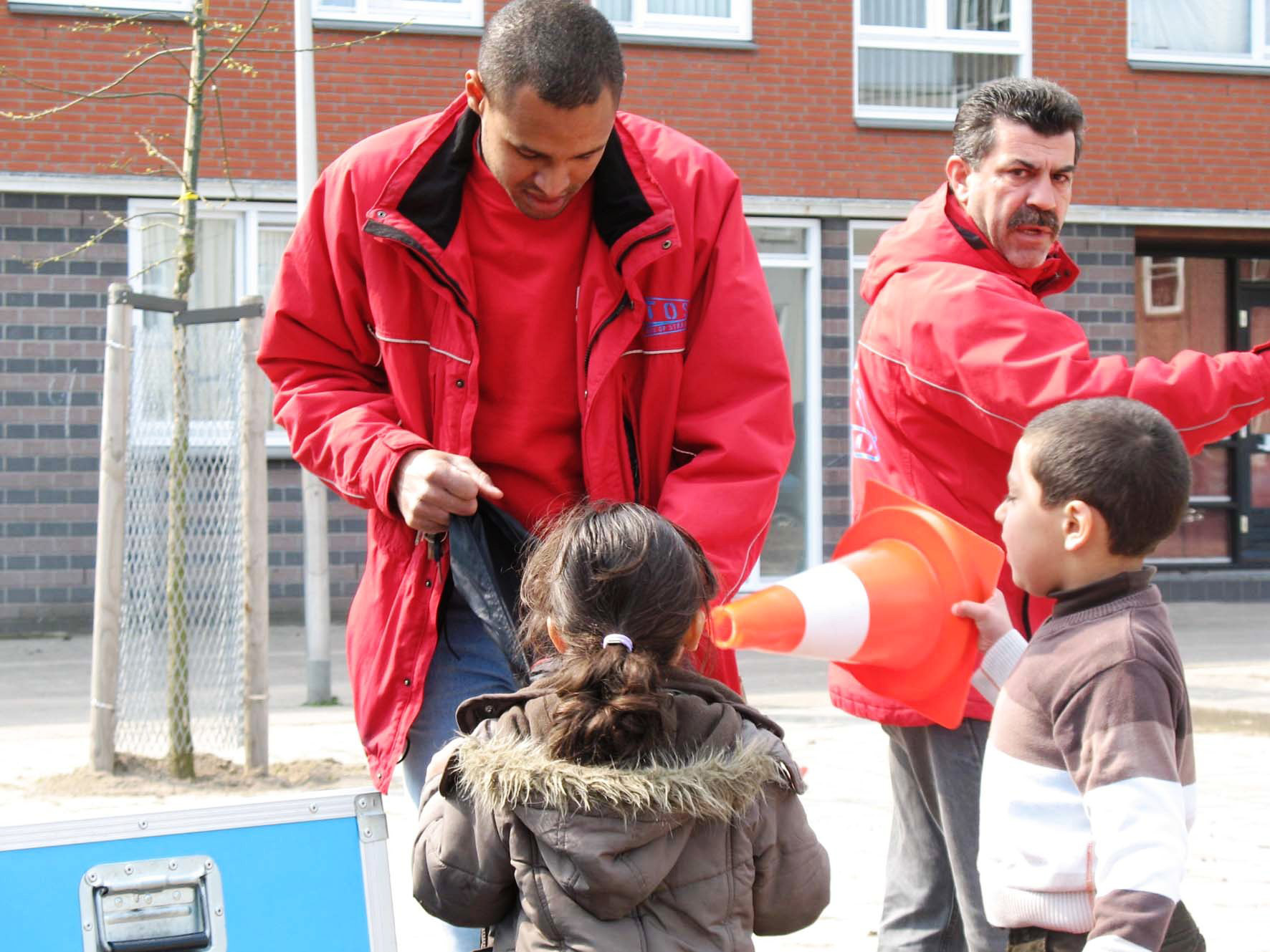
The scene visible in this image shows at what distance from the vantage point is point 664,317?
2736 mm

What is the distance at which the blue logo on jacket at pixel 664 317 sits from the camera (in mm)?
2729

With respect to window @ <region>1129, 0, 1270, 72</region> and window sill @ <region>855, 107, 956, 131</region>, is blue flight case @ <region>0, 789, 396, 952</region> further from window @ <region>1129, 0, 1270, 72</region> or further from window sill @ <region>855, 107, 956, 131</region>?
window @ <region>1129, 0, 1270, 72</region>

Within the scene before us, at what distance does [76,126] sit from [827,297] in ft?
19.6

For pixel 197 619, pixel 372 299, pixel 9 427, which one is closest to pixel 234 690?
pixel 197 619

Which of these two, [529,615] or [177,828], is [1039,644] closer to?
[529,615]

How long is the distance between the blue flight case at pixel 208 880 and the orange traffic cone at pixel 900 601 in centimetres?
81

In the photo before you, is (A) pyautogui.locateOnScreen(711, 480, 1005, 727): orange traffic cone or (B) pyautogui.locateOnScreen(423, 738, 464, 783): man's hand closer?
(B) pyautogui.locateOnScreen(423, 738, 464, 783): man's hand

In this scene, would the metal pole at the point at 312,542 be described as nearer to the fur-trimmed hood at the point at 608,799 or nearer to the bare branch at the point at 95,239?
the bare branch at the point at 95,239

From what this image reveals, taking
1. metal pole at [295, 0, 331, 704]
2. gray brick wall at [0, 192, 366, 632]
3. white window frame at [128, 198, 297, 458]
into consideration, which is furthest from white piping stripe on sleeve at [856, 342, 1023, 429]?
gray brick wall at [0, 192, 366, 632]

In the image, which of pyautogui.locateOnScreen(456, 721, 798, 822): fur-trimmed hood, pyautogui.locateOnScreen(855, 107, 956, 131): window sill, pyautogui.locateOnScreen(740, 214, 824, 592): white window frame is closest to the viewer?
pyautogui.locateOnScreen(456, 721, 798, 822): fur-trimmed hood

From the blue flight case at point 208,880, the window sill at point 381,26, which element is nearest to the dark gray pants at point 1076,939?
the blue flight case at point 208,880

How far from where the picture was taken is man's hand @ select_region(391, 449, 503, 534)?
2.50m

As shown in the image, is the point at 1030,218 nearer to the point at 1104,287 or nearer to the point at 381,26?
the point at 381,26

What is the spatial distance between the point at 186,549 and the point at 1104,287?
936 centimetres
